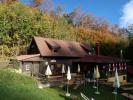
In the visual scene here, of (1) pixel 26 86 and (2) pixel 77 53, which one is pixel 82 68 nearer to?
(2) pixel 77 53

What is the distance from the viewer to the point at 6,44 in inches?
2079

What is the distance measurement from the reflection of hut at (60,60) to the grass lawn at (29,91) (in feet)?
27.5

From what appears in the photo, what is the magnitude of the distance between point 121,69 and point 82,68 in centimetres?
665

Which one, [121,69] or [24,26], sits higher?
[24,26]

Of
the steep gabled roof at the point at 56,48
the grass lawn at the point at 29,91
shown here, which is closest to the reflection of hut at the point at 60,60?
the steep gabled roof at the point at 56,48

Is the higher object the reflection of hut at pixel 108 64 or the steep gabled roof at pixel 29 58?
the steep gabled roof at pixel 29 58

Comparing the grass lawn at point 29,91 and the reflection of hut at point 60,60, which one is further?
the reflection of hut at point 60,60

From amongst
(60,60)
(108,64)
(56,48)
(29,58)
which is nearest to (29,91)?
(29,58)

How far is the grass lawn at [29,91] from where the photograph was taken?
956 inches

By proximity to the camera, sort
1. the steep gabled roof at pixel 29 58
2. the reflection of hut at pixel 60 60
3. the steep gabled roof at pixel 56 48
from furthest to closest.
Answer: the steep gabled roof at pixel 56 48 < the reflection of hut at pixel 60 60 < the steep gabled roof at pixel 29 58

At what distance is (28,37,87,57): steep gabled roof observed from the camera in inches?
1720

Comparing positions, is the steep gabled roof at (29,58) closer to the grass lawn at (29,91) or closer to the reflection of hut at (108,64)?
the reflection of hut at (108,64)

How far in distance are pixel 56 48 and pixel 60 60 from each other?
207 cm

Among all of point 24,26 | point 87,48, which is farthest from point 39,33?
point 87,48
